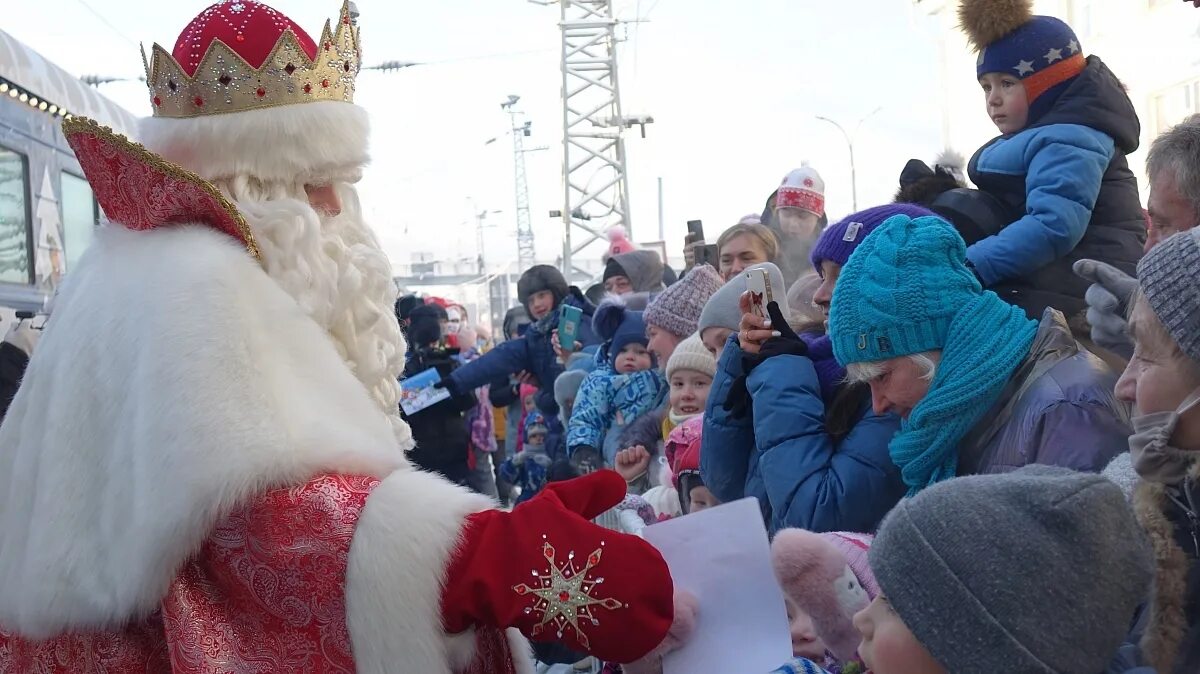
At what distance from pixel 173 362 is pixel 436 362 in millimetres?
6426

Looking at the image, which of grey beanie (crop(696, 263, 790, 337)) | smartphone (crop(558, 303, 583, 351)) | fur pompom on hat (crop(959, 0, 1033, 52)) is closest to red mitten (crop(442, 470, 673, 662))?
grey beanie (crop(696, 263, 790, 337))

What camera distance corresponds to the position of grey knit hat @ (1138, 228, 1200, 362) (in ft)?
5.90

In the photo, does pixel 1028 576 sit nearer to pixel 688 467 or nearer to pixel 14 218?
pixel 688 467

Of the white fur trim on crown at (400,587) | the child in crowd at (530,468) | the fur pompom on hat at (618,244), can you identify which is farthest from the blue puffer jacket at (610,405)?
the fur pompom on hat at (618,244)

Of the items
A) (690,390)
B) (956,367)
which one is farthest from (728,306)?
(956,367)

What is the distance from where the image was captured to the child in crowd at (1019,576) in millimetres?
1546

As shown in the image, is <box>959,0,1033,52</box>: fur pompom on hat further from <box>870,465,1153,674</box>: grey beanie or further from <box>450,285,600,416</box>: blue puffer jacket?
<box>450,285,600,416</box>: blue puffer jacket

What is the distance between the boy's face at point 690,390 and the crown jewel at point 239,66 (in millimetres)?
2073

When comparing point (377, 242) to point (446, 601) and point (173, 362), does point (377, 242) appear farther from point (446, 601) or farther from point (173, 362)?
point (446, 601)

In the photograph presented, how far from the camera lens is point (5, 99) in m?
7.45

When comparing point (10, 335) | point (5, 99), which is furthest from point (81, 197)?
point (10, 335)

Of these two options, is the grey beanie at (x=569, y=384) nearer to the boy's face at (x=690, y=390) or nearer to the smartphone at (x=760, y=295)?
the boy's face at (x=690, y=390)

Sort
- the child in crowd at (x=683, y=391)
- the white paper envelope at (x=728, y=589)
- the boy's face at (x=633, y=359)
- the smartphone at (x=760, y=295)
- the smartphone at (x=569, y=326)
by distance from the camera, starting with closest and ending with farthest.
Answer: the white paper envelope at (x=728, y=589)
the smartphone at (x=760, y=295)
the child in crowd at (x=683, y=391)
the boy's face at (x=633, y=359)
the smartphone at (x=569, y=326)

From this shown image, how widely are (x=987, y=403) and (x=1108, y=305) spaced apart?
1.08 feet
